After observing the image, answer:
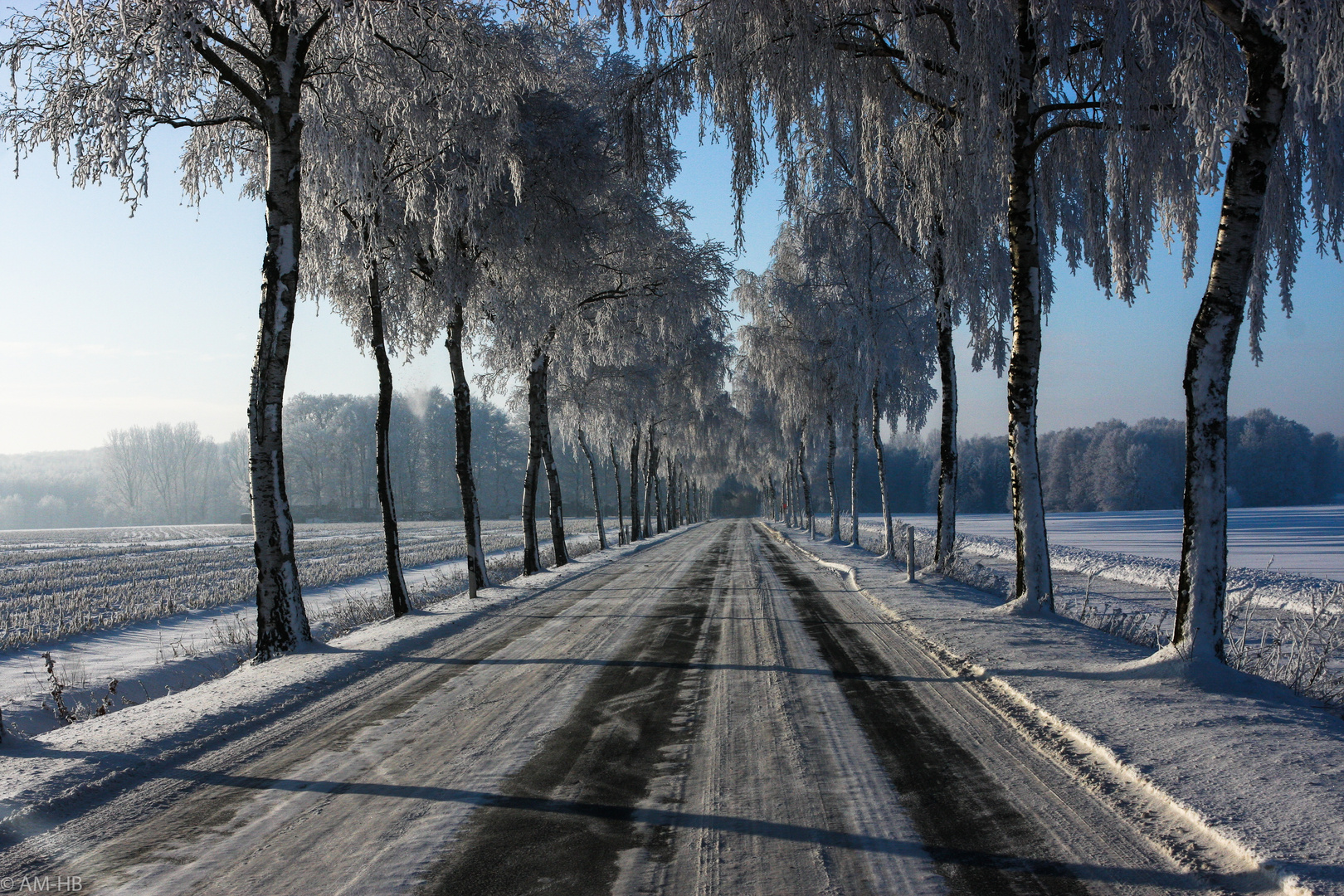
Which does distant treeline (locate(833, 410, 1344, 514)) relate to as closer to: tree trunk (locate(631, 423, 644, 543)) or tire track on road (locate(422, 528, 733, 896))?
tree trunk (locate(631, 423, 644, 543))

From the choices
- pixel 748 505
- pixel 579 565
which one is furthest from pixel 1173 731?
pixel 748 505

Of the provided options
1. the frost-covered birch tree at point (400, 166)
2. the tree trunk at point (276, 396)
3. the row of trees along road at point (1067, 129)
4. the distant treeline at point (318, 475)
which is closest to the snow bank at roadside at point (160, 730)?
the tree trunk at point (276, 396)

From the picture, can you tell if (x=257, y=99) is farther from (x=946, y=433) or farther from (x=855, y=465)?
(x=855, y=465)

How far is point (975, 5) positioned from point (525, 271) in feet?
31.7

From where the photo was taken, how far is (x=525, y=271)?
14703 mm

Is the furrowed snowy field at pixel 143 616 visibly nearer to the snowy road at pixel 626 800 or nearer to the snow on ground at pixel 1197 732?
the snowy road at pixel 626 800

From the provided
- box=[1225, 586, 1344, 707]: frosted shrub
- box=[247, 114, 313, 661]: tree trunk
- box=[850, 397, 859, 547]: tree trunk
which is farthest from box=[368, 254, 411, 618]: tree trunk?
box=[850, 397, 859, 547]: tree trunk

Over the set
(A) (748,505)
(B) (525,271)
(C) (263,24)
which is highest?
(C) (263,24)

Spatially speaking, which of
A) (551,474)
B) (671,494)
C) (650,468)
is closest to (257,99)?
(551,474)

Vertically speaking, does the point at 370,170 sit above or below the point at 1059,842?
above

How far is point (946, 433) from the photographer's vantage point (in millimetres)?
14781

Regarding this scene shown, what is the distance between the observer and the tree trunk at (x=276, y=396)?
8.87 m

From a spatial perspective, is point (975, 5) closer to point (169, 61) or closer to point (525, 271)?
point (169, 61)

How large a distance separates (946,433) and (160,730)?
538 inches
